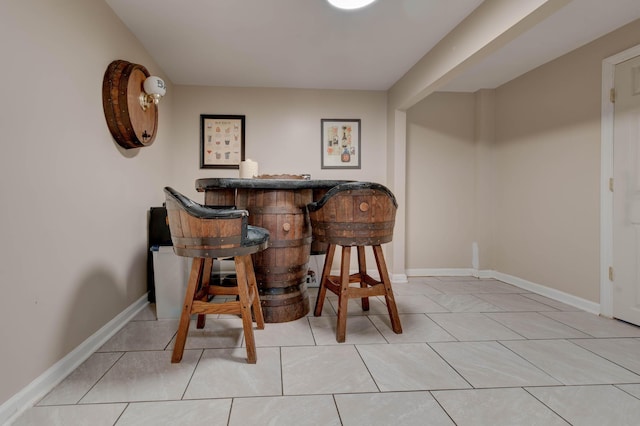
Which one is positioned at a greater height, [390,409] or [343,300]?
[343,300]

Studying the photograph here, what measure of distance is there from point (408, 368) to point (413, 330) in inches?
20.7

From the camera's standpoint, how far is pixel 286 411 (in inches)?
50.1

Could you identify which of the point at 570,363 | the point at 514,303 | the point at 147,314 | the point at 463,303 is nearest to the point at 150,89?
the point at 147,314

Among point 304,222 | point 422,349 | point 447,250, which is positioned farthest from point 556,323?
point 304,222

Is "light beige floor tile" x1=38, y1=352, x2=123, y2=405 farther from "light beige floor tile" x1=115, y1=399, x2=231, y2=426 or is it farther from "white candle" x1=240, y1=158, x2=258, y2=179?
"white candle" x1=240, y1=158, x2=258, y2=179

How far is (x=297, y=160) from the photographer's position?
3598 mm

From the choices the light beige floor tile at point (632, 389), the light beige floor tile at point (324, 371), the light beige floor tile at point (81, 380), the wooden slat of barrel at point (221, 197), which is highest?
the wooden slat of barrel at point (221, 197)

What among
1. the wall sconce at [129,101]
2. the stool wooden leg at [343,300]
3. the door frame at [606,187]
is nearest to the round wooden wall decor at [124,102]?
the wall sconce at [129,101]

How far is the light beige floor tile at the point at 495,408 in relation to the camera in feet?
3.99

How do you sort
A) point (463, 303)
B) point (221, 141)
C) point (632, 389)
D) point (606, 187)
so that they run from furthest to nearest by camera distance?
point (221, 141) < point (463, 303) < point (606, 187) < point (632, 389)

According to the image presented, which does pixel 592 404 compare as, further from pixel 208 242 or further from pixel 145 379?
pixel 145 379

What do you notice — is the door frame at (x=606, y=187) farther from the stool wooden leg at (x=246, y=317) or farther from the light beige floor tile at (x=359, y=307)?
the stool wooden leg at (x=246, y=317)

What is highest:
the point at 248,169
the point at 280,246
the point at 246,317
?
the point at 248,169

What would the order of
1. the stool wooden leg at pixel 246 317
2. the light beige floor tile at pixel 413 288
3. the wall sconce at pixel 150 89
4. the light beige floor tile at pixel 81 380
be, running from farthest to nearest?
the light beige floor tile at pixel 413 288 → the wall sconce at pixel 150 89 → the stool wooden leg at pixel 246 317 → the light beige floor tile at pixel 81 380
